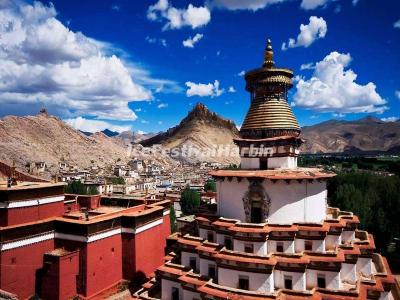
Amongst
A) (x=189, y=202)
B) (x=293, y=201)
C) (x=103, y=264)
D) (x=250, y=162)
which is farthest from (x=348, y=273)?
(x=189, y=202)

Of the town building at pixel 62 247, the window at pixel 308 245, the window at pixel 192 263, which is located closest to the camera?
the window at pixel 308 245

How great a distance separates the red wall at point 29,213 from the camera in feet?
73.5

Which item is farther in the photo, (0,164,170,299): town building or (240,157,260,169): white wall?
(240,157,260,169): white wall

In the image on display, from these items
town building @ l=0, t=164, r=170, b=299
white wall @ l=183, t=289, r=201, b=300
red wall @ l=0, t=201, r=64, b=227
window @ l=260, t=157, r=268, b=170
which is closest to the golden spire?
window @ l=260, t=157, r=268, b=170

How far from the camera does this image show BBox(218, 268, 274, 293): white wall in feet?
57.5

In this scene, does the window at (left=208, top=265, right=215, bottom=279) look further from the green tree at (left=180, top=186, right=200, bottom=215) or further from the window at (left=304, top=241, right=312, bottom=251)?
the green tree at (left=180, top=186, right=200, bottom=215)

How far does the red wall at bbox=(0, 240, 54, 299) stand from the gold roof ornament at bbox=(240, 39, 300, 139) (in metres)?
15.9

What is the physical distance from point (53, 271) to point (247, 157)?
14.3 meters

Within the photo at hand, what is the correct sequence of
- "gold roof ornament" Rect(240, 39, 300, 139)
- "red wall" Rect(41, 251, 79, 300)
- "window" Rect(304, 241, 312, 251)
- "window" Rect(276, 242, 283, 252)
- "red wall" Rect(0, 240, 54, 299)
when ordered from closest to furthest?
"window" Rect(276, 242, 283, 252) → "window" Rect(304, 241, 312, 251) → "red wall" Rect(0, 240, 54, 299) → "red wall" Rect(41, 251, 79, 300) → "gold roof ornament" Rect(240, 39, 300, 139)

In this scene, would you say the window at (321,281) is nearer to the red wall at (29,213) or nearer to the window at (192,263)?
the window at (192,263)

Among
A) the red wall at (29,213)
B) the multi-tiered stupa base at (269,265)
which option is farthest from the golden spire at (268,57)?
the red wall at (29,213)

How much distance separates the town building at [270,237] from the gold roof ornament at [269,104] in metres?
0.07

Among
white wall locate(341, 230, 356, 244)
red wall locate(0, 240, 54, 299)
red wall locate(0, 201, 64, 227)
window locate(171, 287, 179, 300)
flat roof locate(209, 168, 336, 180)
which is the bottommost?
window locate(171, 287, 179, 300)

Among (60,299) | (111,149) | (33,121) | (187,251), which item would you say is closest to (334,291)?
(187,251)
